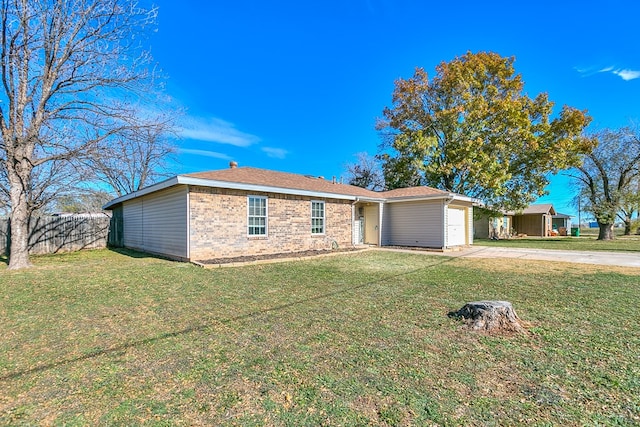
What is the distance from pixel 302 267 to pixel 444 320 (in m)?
5.26

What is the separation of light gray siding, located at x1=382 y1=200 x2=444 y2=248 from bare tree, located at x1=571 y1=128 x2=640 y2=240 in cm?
1645

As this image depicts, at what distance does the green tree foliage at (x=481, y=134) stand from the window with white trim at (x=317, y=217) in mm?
10210

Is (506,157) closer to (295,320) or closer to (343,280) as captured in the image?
(343,280)

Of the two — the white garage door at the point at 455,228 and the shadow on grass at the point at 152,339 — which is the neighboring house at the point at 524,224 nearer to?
the white garage door at the point at 455,228

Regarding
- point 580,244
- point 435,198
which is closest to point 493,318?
point 435,198

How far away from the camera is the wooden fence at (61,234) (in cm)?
1341

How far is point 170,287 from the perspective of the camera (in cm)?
Result: 637

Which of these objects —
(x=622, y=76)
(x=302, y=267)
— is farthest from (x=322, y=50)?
(x=622, y=76)

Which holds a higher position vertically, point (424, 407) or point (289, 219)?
point (289, 219)

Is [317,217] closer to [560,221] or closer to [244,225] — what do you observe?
[244,225]

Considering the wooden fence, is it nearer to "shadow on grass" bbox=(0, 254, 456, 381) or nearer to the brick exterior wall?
the brick exterior wall

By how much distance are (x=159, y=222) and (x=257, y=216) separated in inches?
154

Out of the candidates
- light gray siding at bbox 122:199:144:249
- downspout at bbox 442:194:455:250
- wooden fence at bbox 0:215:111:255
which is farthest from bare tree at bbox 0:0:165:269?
downspout at bbox 442:194:455:250

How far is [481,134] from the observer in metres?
20.0
